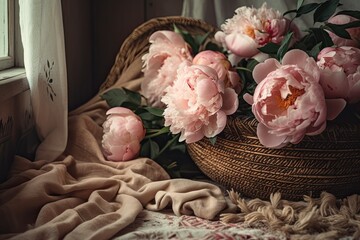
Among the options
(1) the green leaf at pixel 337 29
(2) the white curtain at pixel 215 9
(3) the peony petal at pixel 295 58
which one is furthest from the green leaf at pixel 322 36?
(2) the white curtain at pixel 215 9

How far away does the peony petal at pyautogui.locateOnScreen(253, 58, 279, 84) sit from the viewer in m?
0.89

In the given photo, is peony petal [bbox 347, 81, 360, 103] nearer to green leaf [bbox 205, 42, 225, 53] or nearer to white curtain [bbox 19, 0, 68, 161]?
green leaf [bbox 205, 42, 225, 53]

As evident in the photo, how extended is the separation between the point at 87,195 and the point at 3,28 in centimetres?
44

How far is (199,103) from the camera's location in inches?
35.9

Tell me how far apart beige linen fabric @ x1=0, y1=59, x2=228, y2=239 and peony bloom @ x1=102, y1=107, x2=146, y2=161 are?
0.08 feet

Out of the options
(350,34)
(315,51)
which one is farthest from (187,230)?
(350,34)

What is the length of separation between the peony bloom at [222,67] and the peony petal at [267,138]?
159 millimetres

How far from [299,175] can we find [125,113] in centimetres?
40

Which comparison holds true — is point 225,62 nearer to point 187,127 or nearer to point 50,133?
point 187,127

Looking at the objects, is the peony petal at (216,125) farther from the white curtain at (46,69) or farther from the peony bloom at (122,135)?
the white curtain at (46,69)

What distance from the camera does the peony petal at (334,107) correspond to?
85 cm

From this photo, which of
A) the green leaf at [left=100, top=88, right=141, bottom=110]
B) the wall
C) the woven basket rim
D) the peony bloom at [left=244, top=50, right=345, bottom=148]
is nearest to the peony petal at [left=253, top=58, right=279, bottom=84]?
the peony bloom at [left=244, top=50, right=345, bottom=148]

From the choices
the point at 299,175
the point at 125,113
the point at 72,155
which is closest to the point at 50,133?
the point at 72,155

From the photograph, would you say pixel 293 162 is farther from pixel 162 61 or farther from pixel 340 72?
pixel 162 61
